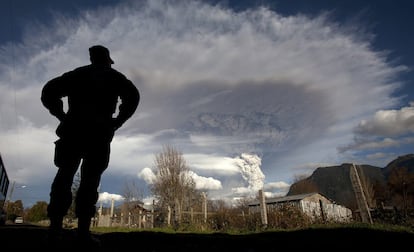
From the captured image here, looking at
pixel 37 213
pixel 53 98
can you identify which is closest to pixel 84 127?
pixel 53 98

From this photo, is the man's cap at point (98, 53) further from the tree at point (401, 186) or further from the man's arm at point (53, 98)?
the tree at point (401, 186)

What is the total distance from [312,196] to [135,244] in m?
40.0

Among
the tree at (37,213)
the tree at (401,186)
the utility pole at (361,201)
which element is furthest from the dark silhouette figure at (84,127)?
the tree at (37,213)

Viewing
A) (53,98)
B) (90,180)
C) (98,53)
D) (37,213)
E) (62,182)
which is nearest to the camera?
(62,182)

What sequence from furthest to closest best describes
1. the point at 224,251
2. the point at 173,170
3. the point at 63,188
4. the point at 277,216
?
1. the point at 173,170
2. the point at 277,216
3. the point at 63,188
4. the point at 224,251

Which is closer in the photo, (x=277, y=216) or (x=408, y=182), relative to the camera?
(x=277, y=216)

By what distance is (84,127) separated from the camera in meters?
3.04

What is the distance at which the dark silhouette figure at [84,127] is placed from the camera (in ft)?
9.73

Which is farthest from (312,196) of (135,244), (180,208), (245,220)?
(135,244)

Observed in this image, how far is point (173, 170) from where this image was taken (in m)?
27.6

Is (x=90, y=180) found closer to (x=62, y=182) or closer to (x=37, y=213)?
(x=62, y=182)

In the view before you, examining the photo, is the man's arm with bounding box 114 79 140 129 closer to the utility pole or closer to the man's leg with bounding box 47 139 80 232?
the man's leg with bounding box 47 139 80 232

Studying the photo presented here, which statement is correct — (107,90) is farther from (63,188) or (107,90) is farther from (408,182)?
(408,182)

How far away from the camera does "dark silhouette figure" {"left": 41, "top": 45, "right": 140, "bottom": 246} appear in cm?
296
